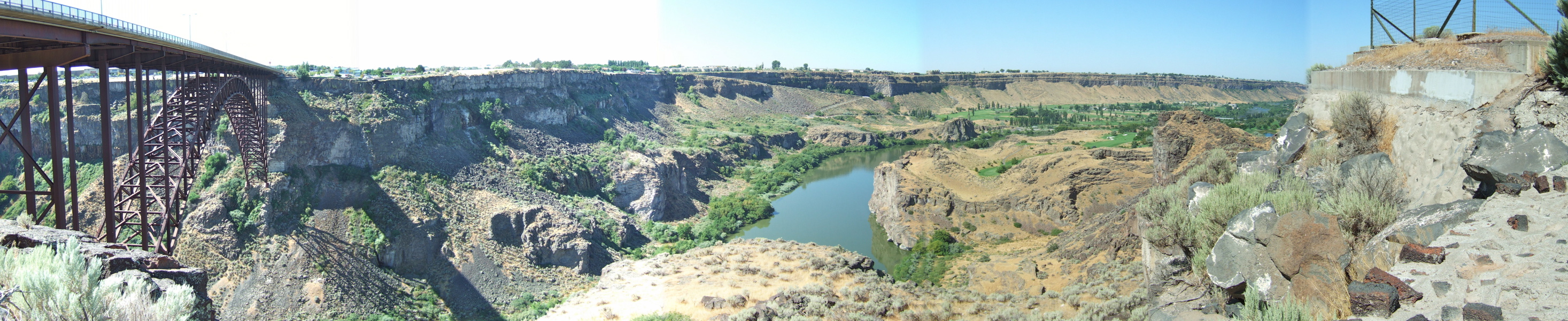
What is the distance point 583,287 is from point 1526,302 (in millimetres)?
23791

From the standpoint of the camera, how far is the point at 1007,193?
98.9 ft

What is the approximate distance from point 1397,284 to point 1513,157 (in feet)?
11.1

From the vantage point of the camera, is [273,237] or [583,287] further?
[583,287]

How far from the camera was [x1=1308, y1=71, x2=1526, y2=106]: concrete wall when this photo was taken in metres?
9.58

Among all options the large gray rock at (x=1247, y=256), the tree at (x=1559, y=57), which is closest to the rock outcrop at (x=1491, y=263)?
the large gray rock at (x=1247, y=256)

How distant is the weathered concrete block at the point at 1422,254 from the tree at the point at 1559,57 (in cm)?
330

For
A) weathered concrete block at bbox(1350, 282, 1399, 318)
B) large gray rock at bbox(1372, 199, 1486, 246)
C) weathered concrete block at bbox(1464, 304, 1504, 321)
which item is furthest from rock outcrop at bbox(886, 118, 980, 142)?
weathered concrete block at bbox(1464, 304, 1504, 321)

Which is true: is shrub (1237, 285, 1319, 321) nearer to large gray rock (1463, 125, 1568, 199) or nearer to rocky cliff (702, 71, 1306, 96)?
large gray rock (1463, 125, 1568, 199)

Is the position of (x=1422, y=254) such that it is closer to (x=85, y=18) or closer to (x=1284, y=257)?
(x=1284, y=257)

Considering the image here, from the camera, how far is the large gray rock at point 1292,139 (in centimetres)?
1427

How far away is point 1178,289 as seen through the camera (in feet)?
37.5

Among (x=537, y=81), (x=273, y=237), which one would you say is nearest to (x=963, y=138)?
(x=537, y=81)

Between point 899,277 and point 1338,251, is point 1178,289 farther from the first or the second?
point 899,277

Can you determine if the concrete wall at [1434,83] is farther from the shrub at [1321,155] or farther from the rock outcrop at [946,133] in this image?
the rock outcrop at [946,133]
